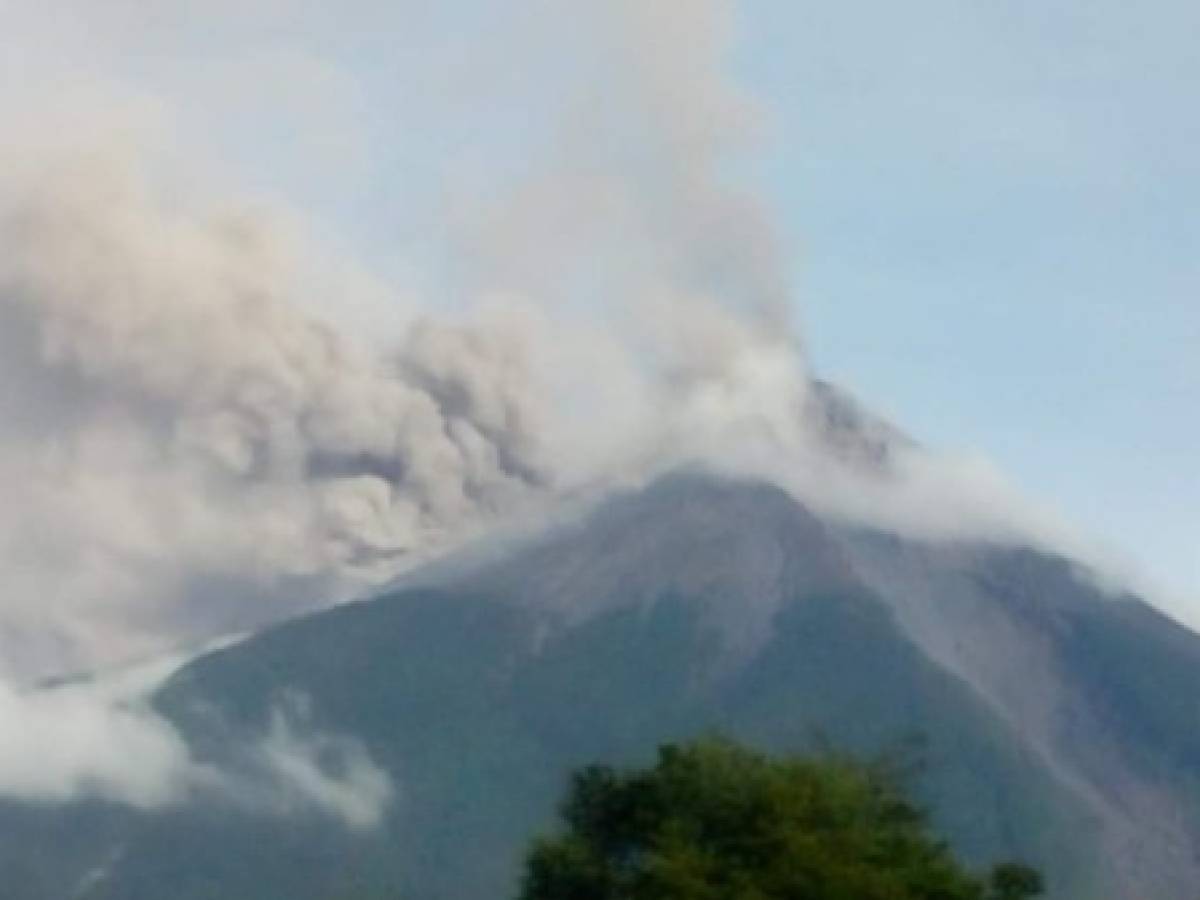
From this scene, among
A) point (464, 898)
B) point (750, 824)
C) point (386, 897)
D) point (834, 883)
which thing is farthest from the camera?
point (464, 898)

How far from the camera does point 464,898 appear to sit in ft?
656

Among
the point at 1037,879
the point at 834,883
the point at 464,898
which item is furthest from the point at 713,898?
the point at 464,898

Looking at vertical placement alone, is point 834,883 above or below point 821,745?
below

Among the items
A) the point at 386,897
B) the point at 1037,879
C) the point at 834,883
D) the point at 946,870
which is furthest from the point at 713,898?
the point at 386,897

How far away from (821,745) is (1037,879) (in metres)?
7.54

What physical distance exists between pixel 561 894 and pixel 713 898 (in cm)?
723

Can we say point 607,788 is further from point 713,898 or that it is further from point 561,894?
point 713,898

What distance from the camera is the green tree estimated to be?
44.6 meters

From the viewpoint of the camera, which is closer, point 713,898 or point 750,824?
point 713,898

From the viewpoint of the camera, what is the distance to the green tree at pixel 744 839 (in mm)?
44594

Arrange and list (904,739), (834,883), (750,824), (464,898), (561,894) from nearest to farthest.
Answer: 1. (834,883)
2. (750,824)
3. (561,894)
4. (904,739)
5. (464,898)

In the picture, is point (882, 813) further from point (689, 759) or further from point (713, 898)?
point (713, 898)

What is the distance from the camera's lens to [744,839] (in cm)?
4684

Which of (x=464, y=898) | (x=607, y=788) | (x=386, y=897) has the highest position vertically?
(x=464, y=898)
